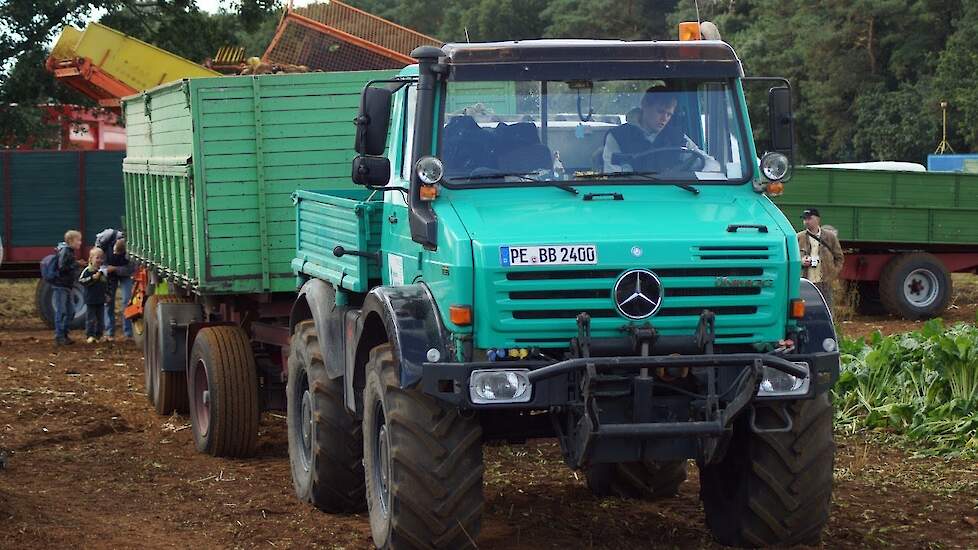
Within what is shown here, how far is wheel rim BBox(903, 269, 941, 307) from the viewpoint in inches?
922

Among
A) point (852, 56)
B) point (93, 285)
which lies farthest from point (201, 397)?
point (852, 56)

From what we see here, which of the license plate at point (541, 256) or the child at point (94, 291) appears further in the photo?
the child at point (94, 291)

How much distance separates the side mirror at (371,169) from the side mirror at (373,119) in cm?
9

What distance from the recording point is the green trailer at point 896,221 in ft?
75.7

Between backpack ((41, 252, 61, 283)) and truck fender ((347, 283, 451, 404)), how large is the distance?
1423 centimetres

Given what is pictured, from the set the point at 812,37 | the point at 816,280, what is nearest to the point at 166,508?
the point at 816,280

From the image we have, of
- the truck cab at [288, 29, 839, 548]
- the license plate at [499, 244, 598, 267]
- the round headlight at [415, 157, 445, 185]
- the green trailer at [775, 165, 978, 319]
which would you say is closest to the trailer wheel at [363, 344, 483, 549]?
the truck cab at [288, 29, 839, 548]

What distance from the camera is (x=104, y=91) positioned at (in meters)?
19.9

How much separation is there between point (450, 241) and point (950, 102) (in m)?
40.5

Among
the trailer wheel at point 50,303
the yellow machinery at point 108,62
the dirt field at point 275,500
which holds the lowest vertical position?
the dirt field at point 275,500

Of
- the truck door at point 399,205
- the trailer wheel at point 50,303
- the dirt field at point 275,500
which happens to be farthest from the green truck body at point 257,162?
the trailer wheel at point 50,303

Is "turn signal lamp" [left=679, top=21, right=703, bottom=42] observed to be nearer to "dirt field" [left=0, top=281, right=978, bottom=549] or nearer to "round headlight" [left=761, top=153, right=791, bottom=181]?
"round headlight" [left=761, top=153, right=791, bottom=181]

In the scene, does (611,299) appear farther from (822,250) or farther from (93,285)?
(93,285)

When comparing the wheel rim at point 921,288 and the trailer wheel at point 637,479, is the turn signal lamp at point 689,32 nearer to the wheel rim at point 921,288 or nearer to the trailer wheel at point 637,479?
the trailer wheel at point 637,479
